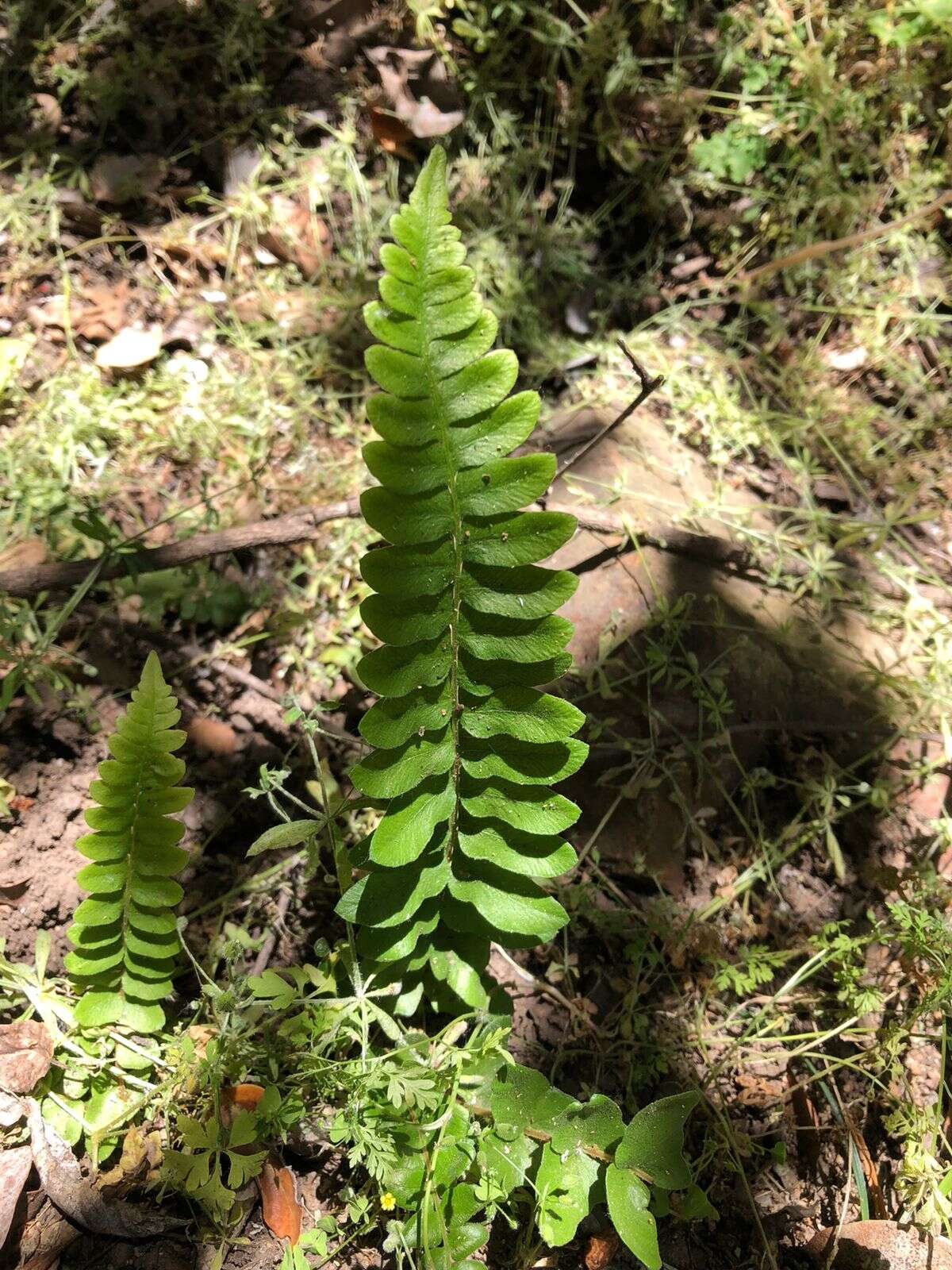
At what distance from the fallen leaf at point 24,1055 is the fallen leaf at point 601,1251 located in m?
1.05

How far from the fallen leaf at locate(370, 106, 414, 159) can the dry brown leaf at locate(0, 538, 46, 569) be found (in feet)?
6.24

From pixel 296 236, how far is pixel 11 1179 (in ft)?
9.23

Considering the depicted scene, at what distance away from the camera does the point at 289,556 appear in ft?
8.21

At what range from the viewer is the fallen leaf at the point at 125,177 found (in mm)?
3000

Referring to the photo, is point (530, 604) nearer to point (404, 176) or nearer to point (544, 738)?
point (544, 738)

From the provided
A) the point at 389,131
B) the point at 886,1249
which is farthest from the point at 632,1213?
the point at 389,131

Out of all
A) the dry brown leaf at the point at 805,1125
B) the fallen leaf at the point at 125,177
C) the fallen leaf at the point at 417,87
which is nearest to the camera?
the dry brown leaf at the point at 805,1125

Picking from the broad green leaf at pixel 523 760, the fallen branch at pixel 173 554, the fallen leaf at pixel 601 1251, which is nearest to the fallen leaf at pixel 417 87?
the fallen branch at pixel 173 554

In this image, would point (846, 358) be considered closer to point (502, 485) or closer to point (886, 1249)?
point (502, 485)

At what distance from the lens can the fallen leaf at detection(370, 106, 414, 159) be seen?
309cm

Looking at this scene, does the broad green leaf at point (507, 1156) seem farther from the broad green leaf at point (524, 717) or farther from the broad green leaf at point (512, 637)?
the broad green leaf at point (512, 637)

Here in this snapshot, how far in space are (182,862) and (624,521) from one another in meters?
1.47

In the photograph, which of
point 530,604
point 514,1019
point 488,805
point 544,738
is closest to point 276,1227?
point 514,1019

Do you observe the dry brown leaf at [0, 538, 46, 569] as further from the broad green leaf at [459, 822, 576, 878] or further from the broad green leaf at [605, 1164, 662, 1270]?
the broad green leaf at [605, 1164, 662, 1270]
